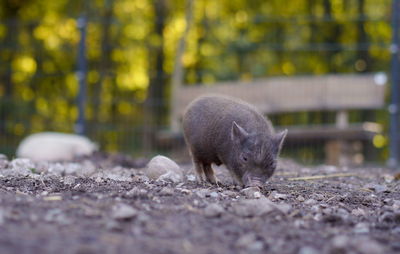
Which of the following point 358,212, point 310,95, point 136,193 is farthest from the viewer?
→ point 310,95

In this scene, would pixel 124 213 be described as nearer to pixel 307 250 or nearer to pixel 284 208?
pixel 307 250

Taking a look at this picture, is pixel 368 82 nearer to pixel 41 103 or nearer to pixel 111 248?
pixel 41 103

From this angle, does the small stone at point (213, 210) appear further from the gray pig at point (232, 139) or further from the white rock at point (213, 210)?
the gray pig at point (232, 139)

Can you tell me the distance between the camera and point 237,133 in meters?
6.20

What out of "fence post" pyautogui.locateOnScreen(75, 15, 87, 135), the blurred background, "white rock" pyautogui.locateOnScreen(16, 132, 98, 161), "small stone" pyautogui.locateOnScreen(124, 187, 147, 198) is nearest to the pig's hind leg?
"small stone" pyautogui.locateOnScreen(124, 187, 147, 198)

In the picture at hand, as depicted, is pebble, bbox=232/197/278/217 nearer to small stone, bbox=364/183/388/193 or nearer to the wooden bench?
small stone, bbox=364/183/388/193

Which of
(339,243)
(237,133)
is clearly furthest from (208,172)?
(339,243)

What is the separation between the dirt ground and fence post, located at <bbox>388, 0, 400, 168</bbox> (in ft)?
18.1

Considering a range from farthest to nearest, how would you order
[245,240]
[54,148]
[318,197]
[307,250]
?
[54,148], [318,197], [245,240], [307,250]

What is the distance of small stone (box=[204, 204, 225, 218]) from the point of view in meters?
4.13

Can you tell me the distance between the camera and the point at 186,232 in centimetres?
369

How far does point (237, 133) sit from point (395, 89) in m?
6.09

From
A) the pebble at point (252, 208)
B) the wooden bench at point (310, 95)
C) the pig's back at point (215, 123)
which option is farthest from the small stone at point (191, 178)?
the wooden bench at point (310, 95)

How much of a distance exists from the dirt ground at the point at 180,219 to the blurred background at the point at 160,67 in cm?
686
